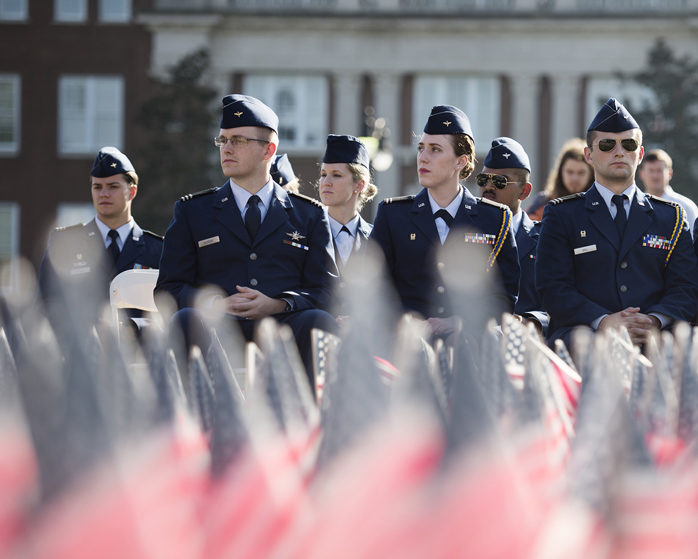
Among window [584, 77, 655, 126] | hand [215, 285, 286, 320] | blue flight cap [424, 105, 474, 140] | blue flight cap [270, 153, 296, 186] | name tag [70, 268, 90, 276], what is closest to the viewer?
hand [215, 285, 286, 320]

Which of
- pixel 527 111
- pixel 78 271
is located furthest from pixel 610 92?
pixel 78 271

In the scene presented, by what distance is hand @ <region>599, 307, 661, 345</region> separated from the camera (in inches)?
203

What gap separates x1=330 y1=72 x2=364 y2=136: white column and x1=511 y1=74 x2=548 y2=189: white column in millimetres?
4982

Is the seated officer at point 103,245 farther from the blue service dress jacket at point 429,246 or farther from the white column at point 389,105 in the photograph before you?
the white column at point 389,105

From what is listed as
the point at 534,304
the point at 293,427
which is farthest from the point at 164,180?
the point at 293,427

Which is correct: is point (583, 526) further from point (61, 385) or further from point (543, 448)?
point (61, 385)

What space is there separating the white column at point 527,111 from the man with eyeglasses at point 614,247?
85.7ft

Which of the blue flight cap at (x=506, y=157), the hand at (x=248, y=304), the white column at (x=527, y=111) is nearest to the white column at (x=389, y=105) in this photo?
the white column at (x=527, y=111)

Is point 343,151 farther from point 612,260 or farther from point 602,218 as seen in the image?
A: point 612,260

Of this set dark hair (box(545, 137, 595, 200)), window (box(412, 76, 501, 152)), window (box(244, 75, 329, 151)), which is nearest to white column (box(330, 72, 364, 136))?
window (box(244, 75, 329, 151))

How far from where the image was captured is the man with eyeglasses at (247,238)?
5.32 meters

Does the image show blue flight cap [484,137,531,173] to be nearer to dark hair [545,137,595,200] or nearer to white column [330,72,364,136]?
dark hair [545,137,595,200]

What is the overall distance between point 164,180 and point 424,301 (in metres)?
24.1

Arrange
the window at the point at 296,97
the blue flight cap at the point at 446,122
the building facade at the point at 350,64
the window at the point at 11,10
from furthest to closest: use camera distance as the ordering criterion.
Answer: the window at the point at 11,10, the window at the point at 296,97, the building facade at the point at 350,64, the blue flight cap at the point at 446,122
